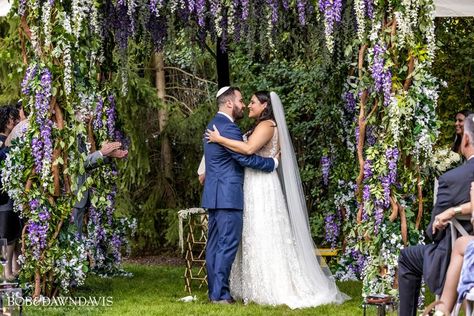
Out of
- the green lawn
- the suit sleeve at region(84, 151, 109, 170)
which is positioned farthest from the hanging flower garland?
the suit sleeve at region(84, 151, 109, 170)

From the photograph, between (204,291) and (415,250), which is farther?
(204,291)

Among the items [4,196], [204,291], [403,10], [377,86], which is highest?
[403,10]

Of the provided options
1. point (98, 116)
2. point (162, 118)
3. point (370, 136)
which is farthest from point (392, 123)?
point (162, 118)

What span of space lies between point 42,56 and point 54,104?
0.36 m

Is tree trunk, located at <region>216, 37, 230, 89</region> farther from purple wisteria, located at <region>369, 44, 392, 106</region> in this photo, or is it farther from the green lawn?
purple wisteria, located at <region>369, 44, 392, 106</region>

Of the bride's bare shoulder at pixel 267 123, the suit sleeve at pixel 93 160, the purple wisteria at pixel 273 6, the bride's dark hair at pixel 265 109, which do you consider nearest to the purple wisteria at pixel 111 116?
the suit sleeve at pixel 93 160

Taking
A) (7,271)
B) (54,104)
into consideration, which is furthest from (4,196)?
(54,104)

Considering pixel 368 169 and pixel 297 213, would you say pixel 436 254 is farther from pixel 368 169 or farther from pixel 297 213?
pixel 297 213

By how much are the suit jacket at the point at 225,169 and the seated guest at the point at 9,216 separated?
1965 millimetres

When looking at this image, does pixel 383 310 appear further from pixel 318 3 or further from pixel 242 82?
pixel 242 82

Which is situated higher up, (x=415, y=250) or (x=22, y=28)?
(x=22, y=28)

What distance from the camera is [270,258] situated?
26.5 ft

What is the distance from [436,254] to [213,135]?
105 inches

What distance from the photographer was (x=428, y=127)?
7363mm
